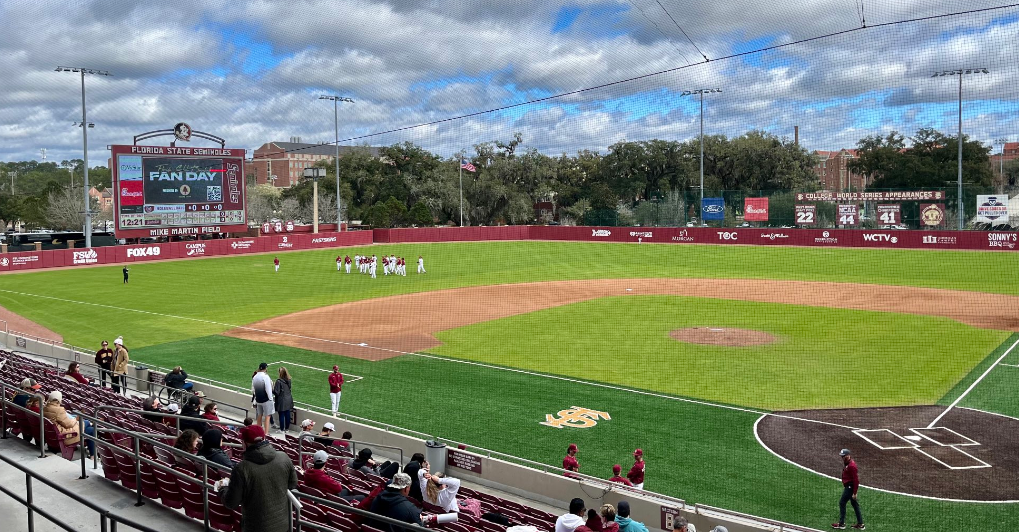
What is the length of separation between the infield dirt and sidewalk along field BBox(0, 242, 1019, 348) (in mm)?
2025

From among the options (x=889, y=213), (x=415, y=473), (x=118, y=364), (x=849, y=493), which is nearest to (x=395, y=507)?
(x=415, y=473)

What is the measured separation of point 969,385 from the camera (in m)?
18.3

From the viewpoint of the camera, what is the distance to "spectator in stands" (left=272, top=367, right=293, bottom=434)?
1345cm

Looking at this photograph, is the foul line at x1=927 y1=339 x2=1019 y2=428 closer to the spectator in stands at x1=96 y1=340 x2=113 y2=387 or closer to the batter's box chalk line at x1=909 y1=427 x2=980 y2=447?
the batter's box chalk line at x1=909 y1=427 x2=980 y2=447

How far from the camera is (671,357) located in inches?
854

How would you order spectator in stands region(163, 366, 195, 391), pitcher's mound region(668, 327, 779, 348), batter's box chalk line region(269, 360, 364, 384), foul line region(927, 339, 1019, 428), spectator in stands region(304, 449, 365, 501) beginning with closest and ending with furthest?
spectator in stands region(304, 449, 365, 501) < spectator in stands region(163, 366, 195, 391) < foul line region(927, 339, 1019, 428) < batter's box chalk line region(269, 360, 364, 384) < pitcher's mound region(668, 327, 779, 348)

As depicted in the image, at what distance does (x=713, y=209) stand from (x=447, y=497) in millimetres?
56917

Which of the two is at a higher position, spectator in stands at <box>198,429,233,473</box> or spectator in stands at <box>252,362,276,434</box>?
spectator in stands at <box>198,429,233,473</box>

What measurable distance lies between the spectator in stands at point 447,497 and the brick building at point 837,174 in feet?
151

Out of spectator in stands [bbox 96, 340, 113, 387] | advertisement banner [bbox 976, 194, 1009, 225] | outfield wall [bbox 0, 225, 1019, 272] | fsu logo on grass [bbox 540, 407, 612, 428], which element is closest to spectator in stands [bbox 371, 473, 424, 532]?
fsu logo on grass [bbox 540, 407, 612, 428]

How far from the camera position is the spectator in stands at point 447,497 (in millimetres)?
7941

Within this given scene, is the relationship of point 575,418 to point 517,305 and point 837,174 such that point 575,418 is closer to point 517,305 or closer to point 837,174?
point 517,305

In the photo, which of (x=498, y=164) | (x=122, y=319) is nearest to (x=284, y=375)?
(x=122, y=319)

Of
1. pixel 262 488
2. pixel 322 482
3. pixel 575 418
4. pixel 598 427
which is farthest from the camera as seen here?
pixel 575 418
